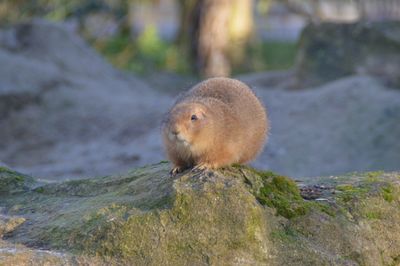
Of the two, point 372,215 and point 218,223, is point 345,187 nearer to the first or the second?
point 372,215

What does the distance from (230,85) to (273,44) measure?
28525 mm

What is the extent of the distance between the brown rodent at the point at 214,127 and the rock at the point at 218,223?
0.17m

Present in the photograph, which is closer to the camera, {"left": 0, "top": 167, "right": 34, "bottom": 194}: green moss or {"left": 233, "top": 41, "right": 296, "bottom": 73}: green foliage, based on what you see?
{"left": 0, "top": 167, "right": 34, "bottom": 194}: green moss

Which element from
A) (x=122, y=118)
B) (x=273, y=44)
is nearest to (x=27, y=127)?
(x=122, y=118)

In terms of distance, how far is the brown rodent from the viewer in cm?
548

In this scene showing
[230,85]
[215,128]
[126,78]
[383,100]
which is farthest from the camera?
[126,78]

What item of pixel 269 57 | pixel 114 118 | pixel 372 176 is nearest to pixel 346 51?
pixel 114 118

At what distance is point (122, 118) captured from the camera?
52.3 feet

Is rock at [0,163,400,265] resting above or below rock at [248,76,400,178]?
above

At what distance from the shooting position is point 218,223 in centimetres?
493

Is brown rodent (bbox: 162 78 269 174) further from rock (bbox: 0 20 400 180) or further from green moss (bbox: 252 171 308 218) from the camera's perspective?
rock (bbox: 0 20 400 180)

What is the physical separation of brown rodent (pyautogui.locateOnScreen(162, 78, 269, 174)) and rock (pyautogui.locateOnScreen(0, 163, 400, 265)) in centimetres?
17

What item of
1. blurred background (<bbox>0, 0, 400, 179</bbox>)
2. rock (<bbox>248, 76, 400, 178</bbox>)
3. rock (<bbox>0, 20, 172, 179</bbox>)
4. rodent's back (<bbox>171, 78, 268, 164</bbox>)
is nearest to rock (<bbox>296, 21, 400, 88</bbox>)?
blurred background (<bbox>0, 0, 400, 179</bbox>)

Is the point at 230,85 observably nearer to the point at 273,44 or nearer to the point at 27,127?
the point at 27,127
